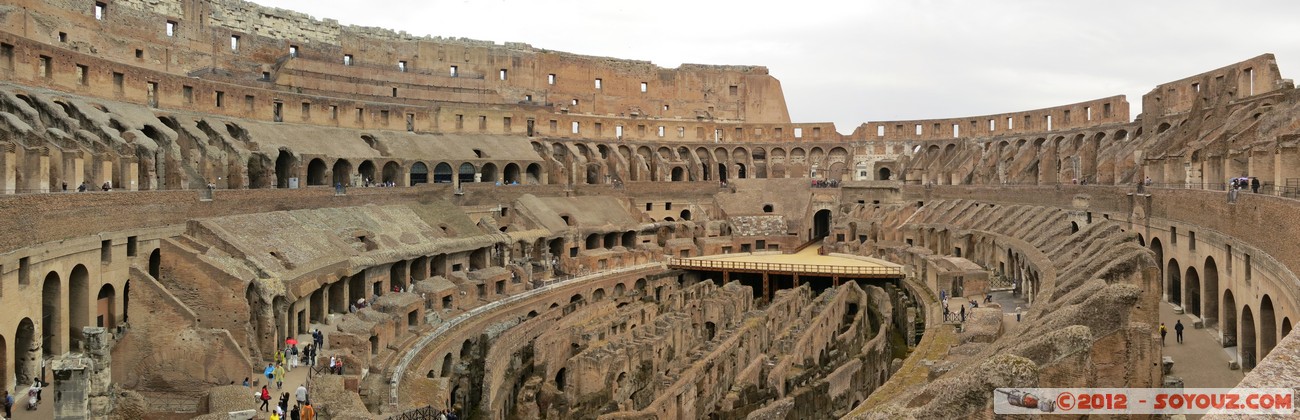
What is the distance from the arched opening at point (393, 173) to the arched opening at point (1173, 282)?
3295 cm

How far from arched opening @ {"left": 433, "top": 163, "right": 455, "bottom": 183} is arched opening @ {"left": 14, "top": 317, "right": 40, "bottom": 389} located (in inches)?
945

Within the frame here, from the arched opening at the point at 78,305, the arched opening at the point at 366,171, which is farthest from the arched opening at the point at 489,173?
the arched opening at the point at 78,305

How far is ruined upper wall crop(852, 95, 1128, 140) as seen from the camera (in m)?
43.7

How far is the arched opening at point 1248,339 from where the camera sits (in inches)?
679

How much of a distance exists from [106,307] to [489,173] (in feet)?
78.7

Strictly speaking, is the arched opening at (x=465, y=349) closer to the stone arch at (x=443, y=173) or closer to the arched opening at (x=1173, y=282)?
the stone arch at (x=443, y=173)

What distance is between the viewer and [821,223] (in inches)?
2112

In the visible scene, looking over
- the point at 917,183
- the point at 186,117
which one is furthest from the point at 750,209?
the point at 186,117

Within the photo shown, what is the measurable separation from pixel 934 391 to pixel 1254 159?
14.8 meters

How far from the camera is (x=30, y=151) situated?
21.0m

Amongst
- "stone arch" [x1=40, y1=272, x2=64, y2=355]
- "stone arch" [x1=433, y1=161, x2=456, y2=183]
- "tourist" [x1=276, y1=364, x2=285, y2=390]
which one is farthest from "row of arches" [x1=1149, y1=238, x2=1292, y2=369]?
"stone arch" [x1=433, y1=161, x2=456, y2=183]

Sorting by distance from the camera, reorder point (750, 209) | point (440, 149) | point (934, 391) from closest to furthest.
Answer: point (934, 391) < point (440, 149) < point (750, 209)

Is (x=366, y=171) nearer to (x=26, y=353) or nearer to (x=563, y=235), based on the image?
(x=563, y=235)

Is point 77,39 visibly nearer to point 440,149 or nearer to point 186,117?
point 186,117
